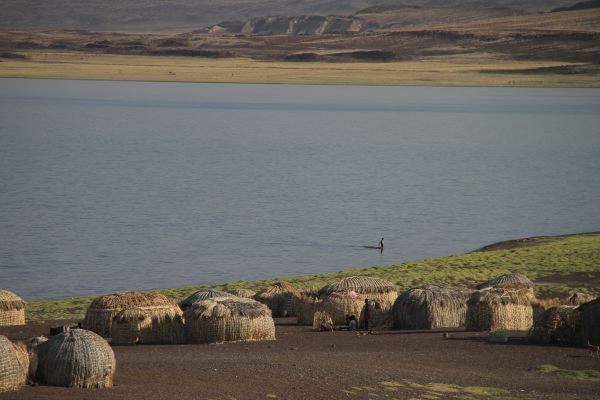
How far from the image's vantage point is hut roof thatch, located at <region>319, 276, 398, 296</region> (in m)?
24.0

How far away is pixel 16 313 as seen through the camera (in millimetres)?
22531

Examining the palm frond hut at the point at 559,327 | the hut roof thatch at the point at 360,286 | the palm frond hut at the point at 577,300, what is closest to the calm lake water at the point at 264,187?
the hut roof thatch at the point at 360,286

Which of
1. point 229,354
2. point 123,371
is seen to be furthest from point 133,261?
point 123,371

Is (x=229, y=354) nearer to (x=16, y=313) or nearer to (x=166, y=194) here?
(x=16, y=313)

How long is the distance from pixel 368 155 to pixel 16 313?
52747mm

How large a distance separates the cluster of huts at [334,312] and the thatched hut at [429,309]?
18mm

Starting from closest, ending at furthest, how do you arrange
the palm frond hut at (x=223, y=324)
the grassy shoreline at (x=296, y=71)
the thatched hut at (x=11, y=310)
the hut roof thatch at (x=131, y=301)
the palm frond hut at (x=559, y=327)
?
the palm frond hut at (x=559, y=327)
the palm frond hut at (x=223, y=324)
the hut roof thatch at (x=131, y=301)
the thatched hut at (x=11, y=310)
the grassy shoreline at (x=296, y=71)

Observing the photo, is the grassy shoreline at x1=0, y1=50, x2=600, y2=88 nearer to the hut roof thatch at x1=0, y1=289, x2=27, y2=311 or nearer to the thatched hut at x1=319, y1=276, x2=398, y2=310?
the thatched hut at x1=319, y1=276, x2=398, y2=310

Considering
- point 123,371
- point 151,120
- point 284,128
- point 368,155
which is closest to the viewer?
point 123,371

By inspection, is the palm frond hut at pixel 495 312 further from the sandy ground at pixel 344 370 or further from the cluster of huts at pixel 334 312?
the sandy ground at pixel 344 370

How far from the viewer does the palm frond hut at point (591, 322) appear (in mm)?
19969

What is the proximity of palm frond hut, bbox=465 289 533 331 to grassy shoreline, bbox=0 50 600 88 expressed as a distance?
11853cm

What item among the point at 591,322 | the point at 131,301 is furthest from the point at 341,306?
the point at 591,322

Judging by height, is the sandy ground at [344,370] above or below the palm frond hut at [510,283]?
below
